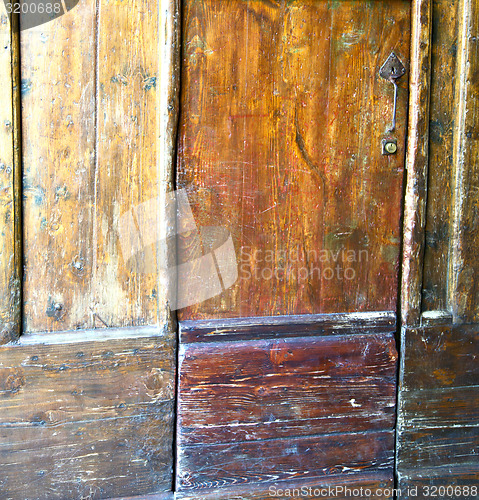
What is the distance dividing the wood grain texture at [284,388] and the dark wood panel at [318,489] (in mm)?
190

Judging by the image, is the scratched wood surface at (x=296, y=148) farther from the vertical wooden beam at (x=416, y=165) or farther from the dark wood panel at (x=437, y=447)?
the dark wood panel at (x=437, y=447)

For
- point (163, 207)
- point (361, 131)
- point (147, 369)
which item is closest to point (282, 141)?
point (361, 131)

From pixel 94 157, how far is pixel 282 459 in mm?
1308

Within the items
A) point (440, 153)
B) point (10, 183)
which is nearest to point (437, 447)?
point (440, 153)

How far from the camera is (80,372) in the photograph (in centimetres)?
161

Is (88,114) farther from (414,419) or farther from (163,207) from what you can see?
(414,419)

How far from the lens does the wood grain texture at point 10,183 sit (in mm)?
1470

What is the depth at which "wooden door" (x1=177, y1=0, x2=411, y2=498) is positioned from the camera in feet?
5.42

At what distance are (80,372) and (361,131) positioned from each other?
1.34m

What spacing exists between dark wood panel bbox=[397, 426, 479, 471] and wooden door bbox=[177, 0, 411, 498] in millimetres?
71

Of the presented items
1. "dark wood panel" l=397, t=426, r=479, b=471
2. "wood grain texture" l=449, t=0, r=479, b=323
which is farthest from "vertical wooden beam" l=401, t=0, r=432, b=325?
"dark wood panel" l=397, t=426, r=479, b=471

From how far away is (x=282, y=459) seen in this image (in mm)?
1767

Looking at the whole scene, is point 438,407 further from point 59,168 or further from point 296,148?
point 59,168

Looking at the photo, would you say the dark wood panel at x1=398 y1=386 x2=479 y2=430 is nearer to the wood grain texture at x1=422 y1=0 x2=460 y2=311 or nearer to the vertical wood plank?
the wood grain texture at x1=422 y1=0 x2=460 y2=311
